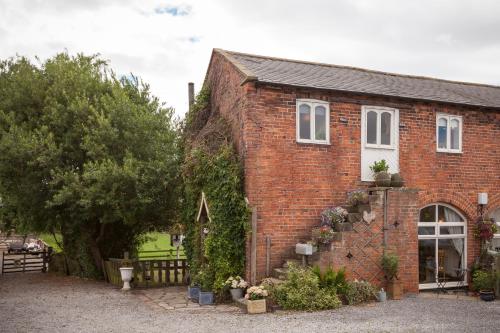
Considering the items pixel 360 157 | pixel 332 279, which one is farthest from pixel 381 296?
pixel 360 157

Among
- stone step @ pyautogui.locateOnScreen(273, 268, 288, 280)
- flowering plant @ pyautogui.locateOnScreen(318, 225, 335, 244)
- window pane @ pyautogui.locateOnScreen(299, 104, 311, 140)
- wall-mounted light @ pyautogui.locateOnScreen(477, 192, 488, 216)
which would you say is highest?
window pane @ pyautogui.locateOnScreen(299, 104, 311, 140)

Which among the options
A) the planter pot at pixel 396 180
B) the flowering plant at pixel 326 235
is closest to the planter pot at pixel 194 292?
the flowering plant at pixel 326 235

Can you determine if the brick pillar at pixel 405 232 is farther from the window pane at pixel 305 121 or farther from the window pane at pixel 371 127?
the window pane at pixel 305 121

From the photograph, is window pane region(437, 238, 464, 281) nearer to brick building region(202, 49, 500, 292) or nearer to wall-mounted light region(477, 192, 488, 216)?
brick building region(202, 49, 500, 292)

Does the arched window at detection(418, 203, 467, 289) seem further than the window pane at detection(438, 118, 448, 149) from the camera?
No

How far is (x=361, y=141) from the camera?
14680mm

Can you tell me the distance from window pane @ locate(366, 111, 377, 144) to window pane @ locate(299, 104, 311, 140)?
187 centimetres

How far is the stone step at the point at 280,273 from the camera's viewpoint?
1262 cm

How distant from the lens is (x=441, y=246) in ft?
51.3

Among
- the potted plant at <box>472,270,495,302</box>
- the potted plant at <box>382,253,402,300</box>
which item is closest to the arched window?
the potted plant at <box>472,270,495,302</box>

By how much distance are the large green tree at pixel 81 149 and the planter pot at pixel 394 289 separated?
773 centimetres

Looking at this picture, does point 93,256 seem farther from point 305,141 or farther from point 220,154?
point 305,141

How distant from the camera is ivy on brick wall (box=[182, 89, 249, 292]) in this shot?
13586 mm

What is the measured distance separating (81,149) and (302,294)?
951 cm
